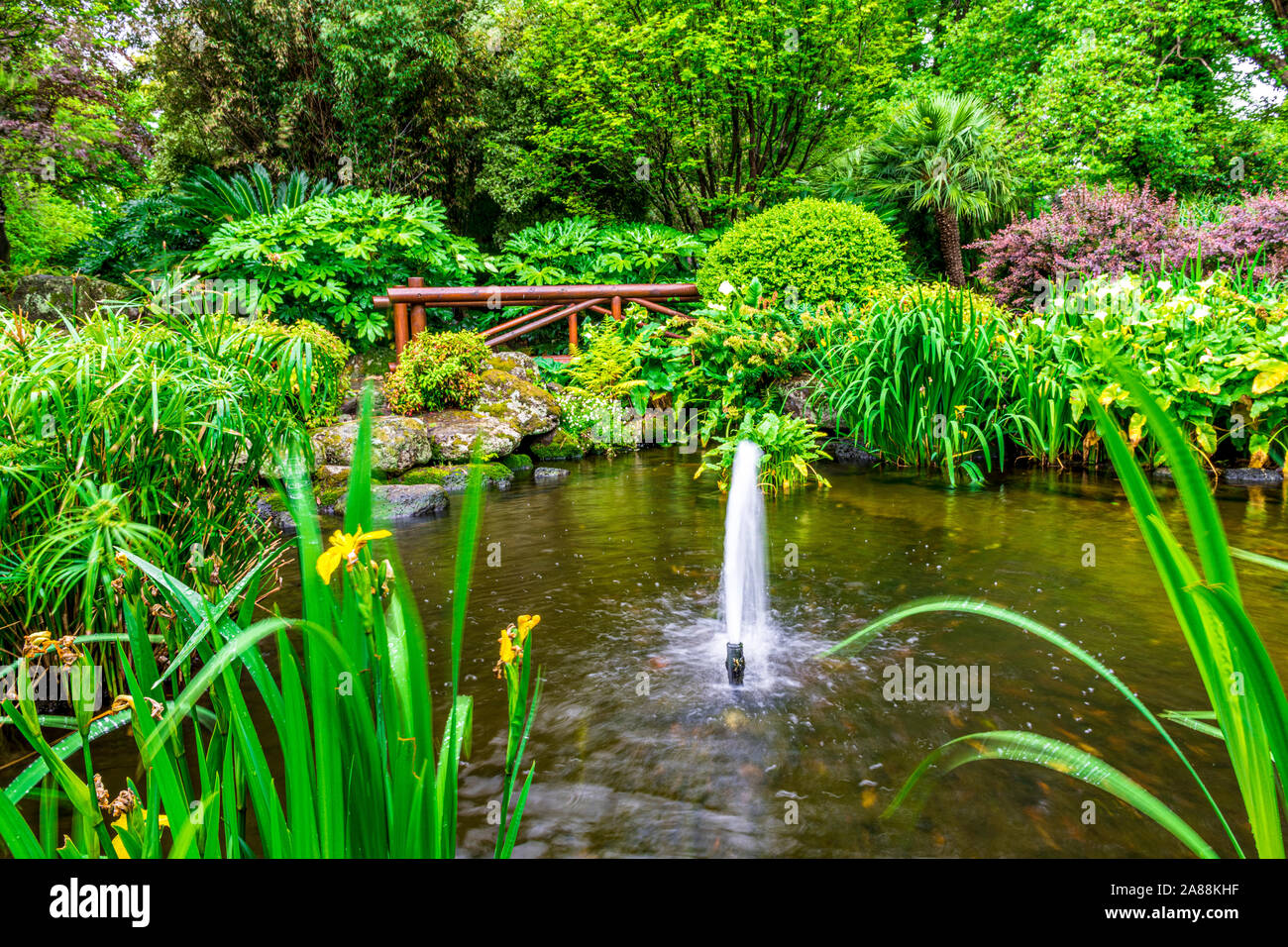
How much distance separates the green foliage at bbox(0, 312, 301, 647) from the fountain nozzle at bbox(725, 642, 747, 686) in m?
1.58

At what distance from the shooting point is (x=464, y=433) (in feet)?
23.6

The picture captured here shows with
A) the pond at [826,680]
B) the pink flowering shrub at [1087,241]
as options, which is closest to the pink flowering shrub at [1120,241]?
the pink flowering shrub at [1087,241]

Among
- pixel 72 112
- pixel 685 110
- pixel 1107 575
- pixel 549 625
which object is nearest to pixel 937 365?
pixel 1107 575

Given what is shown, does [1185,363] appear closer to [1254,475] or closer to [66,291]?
[1254,475]

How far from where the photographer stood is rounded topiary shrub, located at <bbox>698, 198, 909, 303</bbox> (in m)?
8.88

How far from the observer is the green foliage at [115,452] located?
191cm

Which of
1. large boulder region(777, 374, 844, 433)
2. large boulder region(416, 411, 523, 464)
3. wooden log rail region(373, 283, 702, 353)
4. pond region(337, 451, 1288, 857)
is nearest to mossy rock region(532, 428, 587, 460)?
large boulder region(416, 411, 523, 464)

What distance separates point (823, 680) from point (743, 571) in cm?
111

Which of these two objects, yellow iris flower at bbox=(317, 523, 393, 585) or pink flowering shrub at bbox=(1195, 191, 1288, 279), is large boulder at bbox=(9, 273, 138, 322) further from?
pink flowering shrub at bbox=(1195, 191, 1288, 279)

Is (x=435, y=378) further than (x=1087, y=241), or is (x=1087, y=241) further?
(x=1087, y=241)

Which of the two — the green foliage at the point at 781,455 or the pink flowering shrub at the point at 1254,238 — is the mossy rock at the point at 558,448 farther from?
the pink flowering shrub at the point at 1254,238

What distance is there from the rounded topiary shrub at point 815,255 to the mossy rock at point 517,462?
3413 millimetres

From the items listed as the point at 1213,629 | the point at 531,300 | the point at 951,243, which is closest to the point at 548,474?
the point at 531,300
